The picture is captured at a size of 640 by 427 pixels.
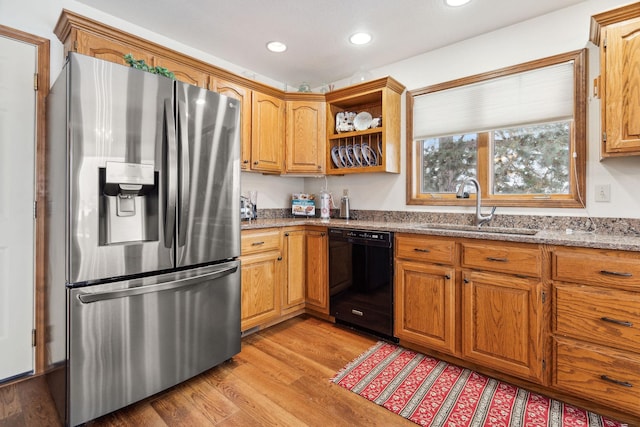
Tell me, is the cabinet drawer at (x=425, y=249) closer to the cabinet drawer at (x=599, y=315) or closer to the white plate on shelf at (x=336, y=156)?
the cabinet drawer at (x=599, y=315)

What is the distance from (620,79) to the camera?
5.77 feet

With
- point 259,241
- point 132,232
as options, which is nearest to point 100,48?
point 132,232

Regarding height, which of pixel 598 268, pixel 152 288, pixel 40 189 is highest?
pixel 40 189

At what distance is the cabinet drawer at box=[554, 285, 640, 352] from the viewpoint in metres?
1.53

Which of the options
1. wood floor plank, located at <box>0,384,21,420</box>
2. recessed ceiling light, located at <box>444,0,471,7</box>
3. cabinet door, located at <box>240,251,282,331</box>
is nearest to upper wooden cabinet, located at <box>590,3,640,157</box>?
recessed ceiling light, located at <box>444,0,471,7</box>

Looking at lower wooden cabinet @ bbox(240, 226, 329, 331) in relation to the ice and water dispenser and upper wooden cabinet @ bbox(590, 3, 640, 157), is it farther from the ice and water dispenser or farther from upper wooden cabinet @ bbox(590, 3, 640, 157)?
upper wooden cabinet @ bbox(590, 3, 640, 157)

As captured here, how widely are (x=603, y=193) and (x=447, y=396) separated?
1640 mm

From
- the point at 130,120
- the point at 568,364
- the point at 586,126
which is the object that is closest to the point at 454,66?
the point at 586,126

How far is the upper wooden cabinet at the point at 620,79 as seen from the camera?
172 centimetres

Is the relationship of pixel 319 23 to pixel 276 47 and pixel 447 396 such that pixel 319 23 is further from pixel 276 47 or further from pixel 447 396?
pixel 447 396

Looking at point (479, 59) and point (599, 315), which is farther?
point (479, 59)

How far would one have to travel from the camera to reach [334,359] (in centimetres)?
224

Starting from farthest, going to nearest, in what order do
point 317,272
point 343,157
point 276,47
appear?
point 343,157 < point 317,272 < point 276,47

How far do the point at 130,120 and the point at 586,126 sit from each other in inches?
110
